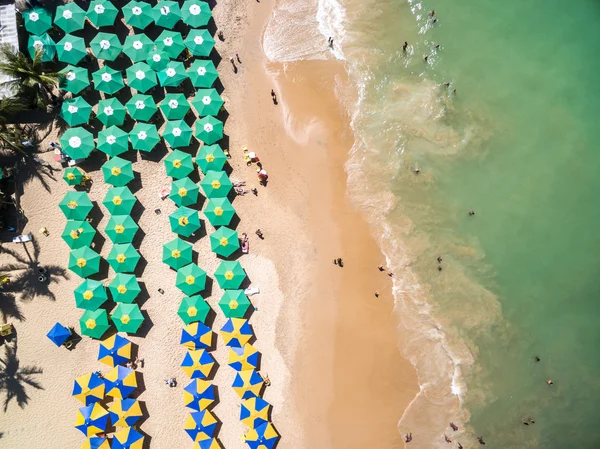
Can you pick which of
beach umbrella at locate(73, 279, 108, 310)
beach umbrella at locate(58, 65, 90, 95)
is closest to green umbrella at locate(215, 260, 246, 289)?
beach umbrella at locate(73, 279, 108, 310)

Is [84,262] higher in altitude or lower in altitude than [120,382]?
higher

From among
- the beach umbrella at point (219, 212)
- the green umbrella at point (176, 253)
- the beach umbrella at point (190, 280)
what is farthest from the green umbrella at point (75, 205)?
the beach umbrella at point (219, 212)

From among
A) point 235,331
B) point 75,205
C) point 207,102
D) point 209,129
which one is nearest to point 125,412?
point 235,331

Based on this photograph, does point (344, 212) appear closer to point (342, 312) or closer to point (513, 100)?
point (342, 312)

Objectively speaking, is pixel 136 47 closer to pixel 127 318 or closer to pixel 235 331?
pixel 127 318

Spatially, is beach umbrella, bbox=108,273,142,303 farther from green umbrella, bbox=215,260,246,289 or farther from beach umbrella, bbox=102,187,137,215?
green umbrella, bbox=215,260,246,289

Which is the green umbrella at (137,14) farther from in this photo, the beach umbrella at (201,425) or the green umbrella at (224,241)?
the beach umbrella at (201,425)

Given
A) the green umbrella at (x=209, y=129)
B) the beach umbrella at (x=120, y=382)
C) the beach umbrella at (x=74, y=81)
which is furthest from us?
the green umbrella at (x=209, y=129)
